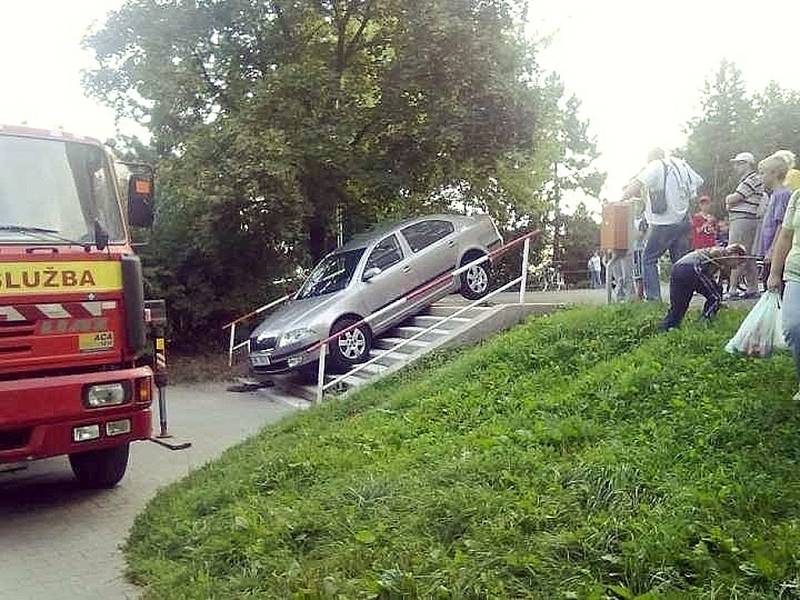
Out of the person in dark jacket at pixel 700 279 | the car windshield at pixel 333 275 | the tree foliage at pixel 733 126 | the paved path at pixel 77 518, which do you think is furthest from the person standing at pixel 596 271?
the person in dark jacket at pixel 700 279

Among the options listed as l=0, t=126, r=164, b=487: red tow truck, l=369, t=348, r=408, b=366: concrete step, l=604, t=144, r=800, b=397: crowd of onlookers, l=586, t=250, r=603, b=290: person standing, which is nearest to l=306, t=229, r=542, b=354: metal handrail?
l=369, t=348, r=408, b=366: concrete step

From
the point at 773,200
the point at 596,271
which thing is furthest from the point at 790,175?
the point at 596,271

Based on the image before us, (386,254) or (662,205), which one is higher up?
(662,205)

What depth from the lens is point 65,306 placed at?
6137mm

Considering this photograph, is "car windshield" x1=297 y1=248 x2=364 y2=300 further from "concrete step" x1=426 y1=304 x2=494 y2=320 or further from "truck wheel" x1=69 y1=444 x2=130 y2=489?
"truck wheel" x1=69 y1=444 x2=130 y2=489

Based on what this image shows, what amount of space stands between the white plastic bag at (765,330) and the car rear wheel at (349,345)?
611 centimetres

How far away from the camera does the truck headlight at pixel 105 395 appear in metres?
6.08

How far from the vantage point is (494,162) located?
15.3m

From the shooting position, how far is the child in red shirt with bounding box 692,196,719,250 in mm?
11531

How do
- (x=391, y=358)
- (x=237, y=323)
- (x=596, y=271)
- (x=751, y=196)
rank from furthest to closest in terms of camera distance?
(x=596, y=271) → (x=237, y=323) → (x=391, y=358) → (x=751, y=196)

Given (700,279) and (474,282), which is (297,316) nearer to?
(474,282)

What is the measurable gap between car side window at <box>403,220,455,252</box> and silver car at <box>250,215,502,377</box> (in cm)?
1

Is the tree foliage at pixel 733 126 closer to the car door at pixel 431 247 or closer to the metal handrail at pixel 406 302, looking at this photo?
the car door at pixel 431 247

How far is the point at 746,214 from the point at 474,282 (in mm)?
4337
